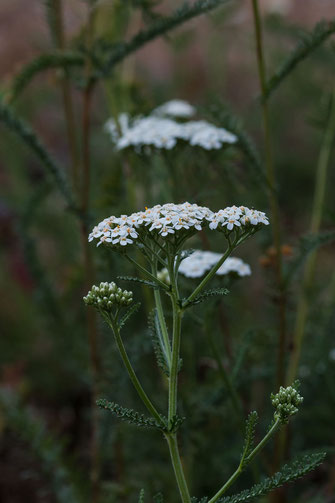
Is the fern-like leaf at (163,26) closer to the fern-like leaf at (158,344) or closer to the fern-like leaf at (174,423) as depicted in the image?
the fern-like leaf at (158,344)

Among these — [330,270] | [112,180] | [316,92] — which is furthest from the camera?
[330,270]

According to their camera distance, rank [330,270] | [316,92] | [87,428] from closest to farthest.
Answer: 1. [87,428]
2. [316,92]
3. [330,270]

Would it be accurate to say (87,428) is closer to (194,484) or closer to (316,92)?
(194,484)

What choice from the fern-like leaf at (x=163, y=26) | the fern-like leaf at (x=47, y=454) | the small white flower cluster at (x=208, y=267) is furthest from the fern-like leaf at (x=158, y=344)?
the fern-like leaf at (x=47, y=454)

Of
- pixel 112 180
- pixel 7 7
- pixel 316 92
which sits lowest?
pixel 112 180

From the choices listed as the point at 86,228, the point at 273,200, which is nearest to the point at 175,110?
the point at 86,228

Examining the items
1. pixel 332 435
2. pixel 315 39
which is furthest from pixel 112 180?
pixel 332 435

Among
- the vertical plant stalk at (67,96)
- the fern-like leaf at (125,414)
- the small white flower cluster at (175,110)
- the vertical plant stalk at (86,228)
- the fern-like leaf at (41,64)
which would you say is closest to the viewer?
the fern-like leaf at (125,414)
